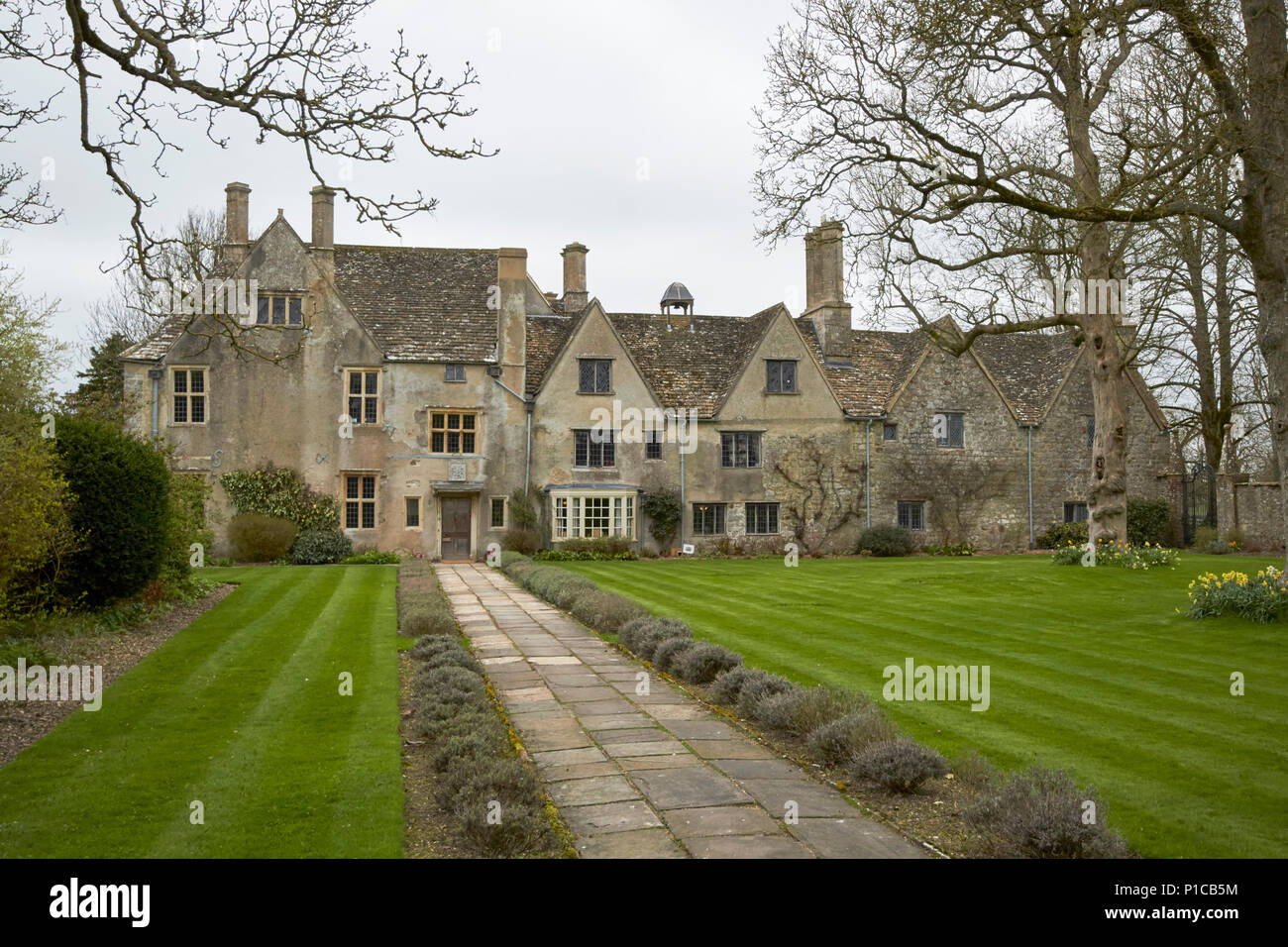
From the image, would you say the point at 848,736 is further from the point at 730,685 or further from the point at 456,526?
the point at 456,526

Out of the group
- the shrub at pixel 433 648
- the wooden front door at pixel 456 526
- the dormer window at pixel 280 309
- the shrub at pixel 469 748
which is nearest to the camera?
the shrub at pixel 469 748

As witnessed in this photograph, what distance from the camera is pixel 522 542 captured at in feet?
108

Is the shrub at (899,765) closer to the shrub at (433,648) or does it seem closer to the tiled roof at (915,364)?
the shrub at (433,648)

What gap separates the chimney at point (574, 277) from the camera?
135ft

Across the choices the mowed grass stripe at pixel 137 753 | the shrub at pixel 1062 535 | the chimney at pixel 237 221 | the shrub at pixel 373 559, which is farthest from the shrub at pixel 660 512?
the mowed grass stripe at pixel 137 753

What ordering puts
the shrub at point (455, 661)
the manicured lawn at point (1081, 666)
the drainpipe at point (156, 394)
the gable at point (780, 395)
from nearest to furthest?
the manicured lawn at point (1081, 666) → the shrub at point (455, 661) → the drainpipe at point (156, 394) → the gable at point (780, 395)

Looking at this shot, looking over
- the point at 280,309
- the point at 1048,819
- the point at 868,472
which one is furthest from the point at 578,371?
the point at 1048,819

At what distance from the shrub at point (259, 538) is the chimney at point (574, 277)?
15.5 meters

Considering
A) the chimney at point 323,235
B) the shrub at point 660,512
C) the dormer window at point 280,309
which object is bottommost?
the shrub at point 660,512

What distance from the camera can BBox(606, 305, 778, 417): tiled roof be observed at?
3609cm

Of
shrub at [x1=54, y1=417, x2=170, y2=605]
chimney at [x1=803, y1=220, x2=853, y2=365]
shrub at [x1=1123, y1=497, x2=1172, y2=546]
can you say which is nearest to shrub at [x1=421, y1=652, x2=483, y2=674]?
shrub at [x1=54, y1=417, x2=170, y2=605]

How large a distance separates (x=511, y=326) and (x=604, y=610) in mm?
20227

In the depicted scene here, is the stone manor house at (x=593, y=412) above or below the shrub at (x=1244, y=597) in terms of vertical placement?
above

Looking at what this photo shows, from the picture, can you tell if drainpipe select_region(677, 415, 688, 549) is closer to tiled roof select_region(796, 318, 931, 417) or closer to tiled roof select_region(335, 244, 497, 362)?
tiled roof select_region(796, 318, 931, 417)
